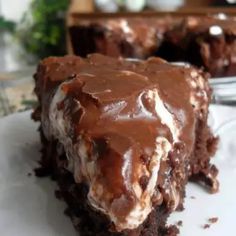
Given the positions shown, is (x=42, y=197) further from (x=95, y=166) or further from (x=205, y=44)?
(x=205, y=44)

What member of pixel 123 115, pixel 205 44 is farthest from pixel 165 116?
pixel 205 44

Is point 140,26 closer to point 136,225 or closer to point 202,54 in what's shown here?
point 202,54

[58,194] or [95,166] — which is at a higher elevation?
[95,166]

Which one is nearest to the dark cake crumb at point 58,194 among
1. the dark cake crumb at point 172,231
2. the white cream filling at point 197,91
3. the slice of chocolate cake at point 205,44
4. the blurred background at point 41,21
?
the dark cake crumb at point 172,231

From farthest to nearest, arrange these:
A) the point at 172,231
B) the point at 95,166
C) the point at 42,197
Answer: the point at 42,197, the point at 172,231, the point at 95,166

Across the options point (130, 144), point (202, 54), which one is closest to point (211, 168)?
point (130, 144)

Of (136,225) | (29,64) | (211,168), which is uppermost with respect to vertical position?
(136,225)
